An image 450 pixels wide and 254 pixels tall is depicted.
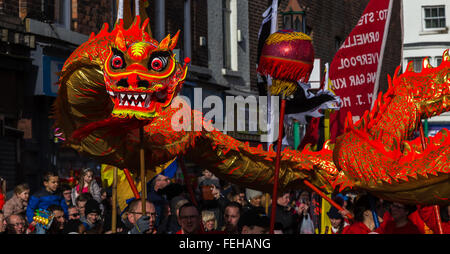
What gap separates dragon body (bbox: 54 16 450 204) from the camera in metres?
6.55

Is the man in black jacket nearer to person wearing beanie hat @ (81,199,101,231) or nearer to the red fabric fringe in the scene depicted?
person wearing beanie hat @ (81,199,101,231)

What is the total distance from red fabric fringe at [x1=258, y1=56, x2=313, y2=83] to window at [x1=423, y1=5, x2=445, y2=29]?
3513 centimetres

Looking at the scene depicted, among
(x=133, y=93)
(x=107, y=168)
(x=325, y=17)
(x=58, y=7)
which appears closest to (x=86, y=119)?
(x=133, y=93)

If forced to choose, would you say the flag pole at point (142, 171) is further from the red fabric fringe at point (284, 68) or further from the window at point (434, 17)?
the window at point (434, 17)

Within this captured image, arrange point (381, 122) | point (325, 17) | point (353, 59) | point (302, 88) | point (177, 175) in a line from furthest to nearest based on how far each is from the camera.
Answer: point (325, 17) < point (177, 175) < point (353, 59) < point (302, 88) < point (381, 122)

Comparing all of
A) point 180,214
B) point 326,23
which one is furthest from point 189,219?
point 326,23

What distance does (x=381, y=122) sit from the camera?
785 cm

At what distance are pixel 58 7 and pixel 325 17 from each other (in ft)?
39.7

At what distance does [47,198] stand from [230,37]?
11538mm

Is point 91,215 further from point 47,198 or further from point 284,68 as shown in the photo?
point 284,68

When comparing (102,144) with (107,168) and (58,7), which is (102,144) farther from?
(58,7)

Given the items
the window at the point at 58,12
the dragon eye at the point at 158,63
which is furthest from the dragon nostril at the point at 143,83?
the window at the point at 58,12

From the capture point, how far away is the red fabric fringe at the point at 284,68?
27.4 feet

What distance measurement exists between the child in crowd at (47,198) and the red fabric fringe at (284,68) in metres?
2.83
